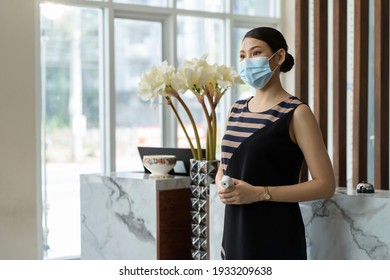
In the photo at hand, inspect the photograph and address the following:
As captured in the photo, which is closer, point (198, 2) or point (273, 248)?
point (273, 248)

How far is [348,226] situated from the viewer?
2545 millimetres

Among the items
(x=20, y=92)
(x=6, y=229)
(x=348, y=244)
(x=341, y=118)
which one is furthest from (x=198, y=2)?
(x=348, y=244)

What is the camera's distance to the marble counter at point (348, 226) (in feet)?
8.08

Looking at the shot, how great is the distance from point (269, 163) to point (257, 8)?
4.96 meters

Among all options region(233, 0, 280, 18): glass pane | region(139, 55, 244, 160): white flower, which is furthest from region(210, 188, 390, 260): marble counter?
region(233, 0, 280, 18): glass pane

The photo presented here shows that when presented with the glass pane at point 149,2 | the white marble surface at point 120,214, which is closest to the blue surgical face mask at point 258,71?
the white marble surface at point 120,214

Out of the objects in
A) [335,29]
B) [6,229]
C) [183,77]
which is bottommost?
[6,229]

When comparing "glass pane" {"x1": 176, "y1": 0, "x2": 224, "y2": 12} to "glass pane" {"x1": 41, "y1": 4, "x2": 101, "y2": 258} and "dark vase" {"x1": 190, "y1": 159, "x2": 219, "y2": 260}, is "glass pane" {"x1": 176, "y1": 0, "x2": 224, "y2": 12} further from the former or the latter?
"dark vase" {"x1": 190, "y1": 159, "x2": 219, "y2": 260}

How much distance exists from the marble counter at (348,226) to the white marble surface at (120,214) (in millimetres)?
1004

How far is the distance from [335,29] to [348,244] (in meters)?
1.46

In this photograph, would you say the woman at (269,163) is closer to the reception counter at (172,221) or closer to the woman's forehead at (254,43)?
the woman's forehead at (254,43)

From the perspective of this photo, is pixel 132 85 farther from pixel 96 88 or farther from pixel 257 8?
pixel 257 8
